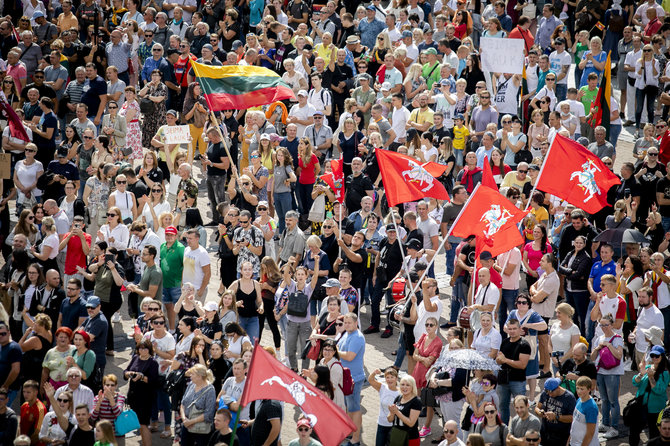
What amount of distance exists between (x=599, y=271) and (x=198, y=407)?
6.27 meters

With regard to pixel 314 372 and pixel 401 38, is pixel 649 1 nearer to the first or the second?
pixel 401 38

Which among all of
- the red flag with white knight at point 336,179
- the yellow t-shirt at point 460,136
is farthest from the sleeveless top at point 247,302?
the yellow t-shirt at point 460,136

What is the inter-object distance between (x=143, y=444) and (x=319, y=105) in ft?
30.5

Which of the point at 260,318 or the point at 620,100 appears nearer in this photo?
the point at 260,318

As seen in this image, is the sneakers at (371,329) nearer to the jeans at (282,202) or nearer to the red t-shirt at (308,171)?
the jeans at (282,202)

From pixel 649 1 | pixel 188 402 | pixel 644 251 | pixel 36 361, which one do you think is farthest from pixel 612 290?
pixel 649 1

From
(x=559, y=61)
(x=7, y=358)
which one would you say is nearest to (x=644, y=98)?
(x=559, y=61)

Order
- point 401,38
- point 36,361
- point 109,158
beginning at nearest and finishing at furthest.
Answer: point 36,361 < point 109,158 < point 401,38

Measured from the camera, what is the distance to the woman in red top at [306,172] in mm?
18938

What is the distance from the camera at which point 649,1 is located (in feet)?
79.8

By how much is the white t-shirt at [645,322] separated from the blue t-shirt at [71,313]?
7.52 metres

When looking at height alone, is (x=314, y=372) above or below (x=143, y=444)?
above

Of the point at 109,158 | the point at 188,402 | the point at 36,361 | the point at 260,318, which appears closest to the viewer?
the point at 188,402

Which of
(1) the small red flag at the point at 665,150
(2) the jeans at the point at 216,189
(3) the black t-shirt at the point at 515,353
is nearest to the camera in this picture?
(3) the black t-shirt at the point at 515,353
